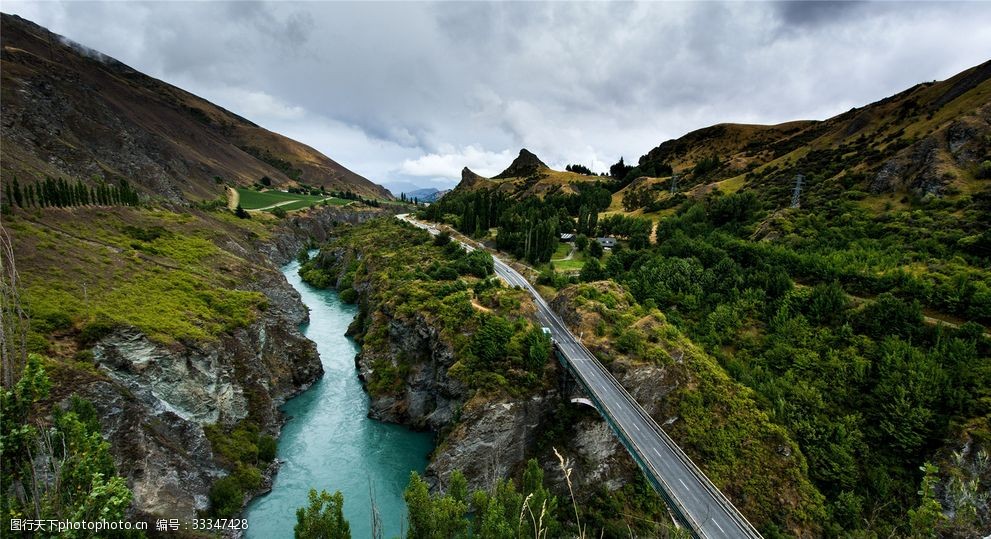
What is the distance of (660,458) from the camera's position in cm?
3078

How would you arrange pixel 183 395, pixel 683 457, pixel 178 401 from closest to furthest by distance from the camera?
pixel 683 457
pixel 178 401
pixel 183 395

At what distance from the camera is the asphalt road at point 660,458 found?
2639 centimetres

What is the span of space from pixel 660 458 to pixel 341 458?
90.9 feet

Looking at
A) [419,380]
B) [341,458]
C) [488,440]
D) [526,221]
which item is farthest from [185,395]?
[526,221]

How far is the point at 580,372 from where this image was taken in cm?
3762

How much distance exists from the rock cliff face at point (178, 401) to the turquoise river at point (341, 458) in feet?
10.9

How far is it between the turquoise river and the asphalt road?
16830mm

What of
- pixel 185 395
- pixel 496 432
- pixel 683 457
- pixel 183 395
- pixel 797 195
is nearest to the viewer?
pixel 683 457

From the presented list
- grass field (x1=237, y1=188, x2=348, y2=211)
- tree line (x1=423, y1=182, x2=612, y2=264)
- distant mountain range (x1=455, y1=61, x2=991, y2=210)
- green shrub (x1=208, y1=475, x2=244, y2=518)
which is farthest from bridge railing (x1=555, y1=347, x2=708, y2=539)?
grass field (x1=237, y1=188, x2=348, y2=211)

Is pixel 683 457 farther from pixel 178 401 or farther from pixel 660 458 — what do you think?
pixel 178 401

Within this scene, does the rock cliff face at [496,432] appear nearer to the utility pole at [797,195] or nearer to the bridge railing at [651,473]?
the bridge railing at [651,473]

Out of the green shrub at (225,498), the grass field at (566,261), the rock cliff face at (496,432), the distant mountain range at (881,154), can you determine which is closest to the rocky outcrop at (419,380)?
the rock cliff face at (496,432)

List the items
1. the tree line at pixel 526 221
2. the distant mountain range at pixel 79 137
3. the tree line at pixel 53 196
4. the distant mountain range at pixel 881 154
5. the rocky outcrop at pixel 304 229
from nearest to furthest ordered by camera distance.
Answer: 1. the tree line at pixel 53 196
2. the distant mountain range at pixel 881 154
3. the distant mountain range at pixel 79 137
4. the tree line at pixel 526 221
5. the rocky outcrop at pixel 304 229

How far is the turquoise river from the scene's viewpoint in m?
31.4
